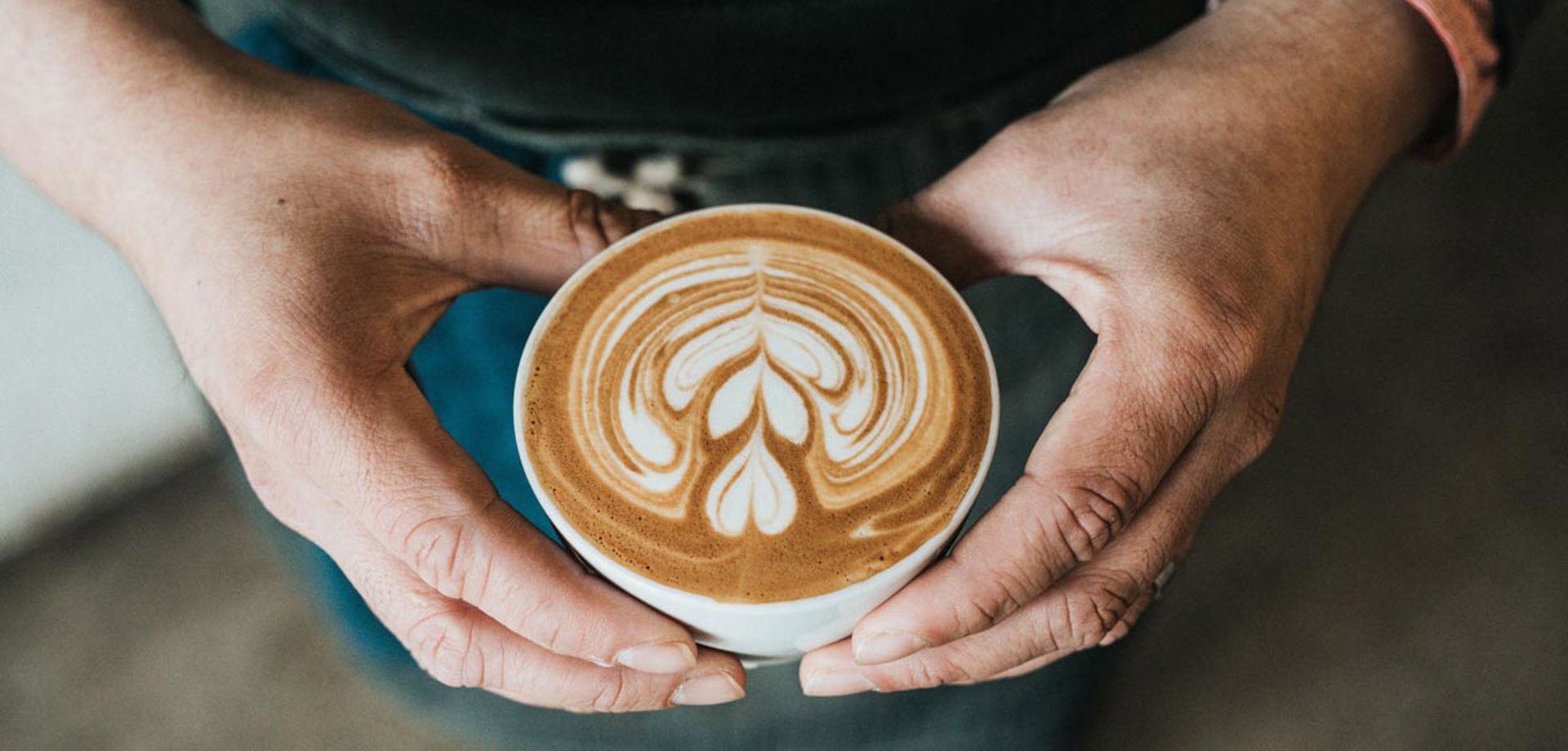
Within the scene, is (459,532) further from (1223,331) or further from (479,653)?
(1223,331)

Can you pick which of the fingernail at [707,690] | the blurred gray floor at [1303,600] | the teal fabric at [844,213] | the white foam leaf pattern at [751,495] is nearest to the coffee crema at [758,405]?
the white foam leaf pattern at [751,495]

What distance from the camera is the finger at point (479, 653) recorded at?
0.81 metres

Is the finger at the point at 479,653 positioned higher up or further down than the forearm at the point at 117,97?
further down

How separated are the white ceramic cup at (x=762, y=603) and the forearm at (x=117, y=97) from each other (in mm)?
301

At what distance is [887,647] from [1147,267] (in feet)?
1.02

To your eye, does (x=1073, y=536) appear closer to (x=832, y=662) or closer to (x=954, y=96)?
(x=832, y=662)

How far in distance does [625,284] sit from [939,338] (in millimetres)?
217

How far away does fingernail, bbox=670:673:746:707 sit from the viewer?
30.9 inches

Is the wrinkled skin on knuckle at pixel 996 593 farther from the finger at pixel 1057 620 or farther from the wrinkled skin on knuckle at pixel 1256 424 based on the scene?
the wrinkled skin on knuckle at pixel 1256 424

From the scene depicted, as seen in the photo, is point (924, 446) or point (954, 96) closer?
point (924, 446)

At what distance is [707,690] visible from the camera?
80 centimetres

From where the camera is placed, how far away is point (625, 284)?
2.67 ft

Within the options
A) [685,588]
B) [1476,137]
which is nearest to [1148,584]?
[685,588]

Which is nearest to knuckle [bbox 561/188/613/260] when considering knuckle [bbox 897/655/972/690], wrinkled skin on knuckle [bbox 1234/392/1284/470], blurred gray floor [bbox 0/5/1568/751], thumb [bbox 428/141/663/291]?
thumb [bbox 428/141/663/291]
